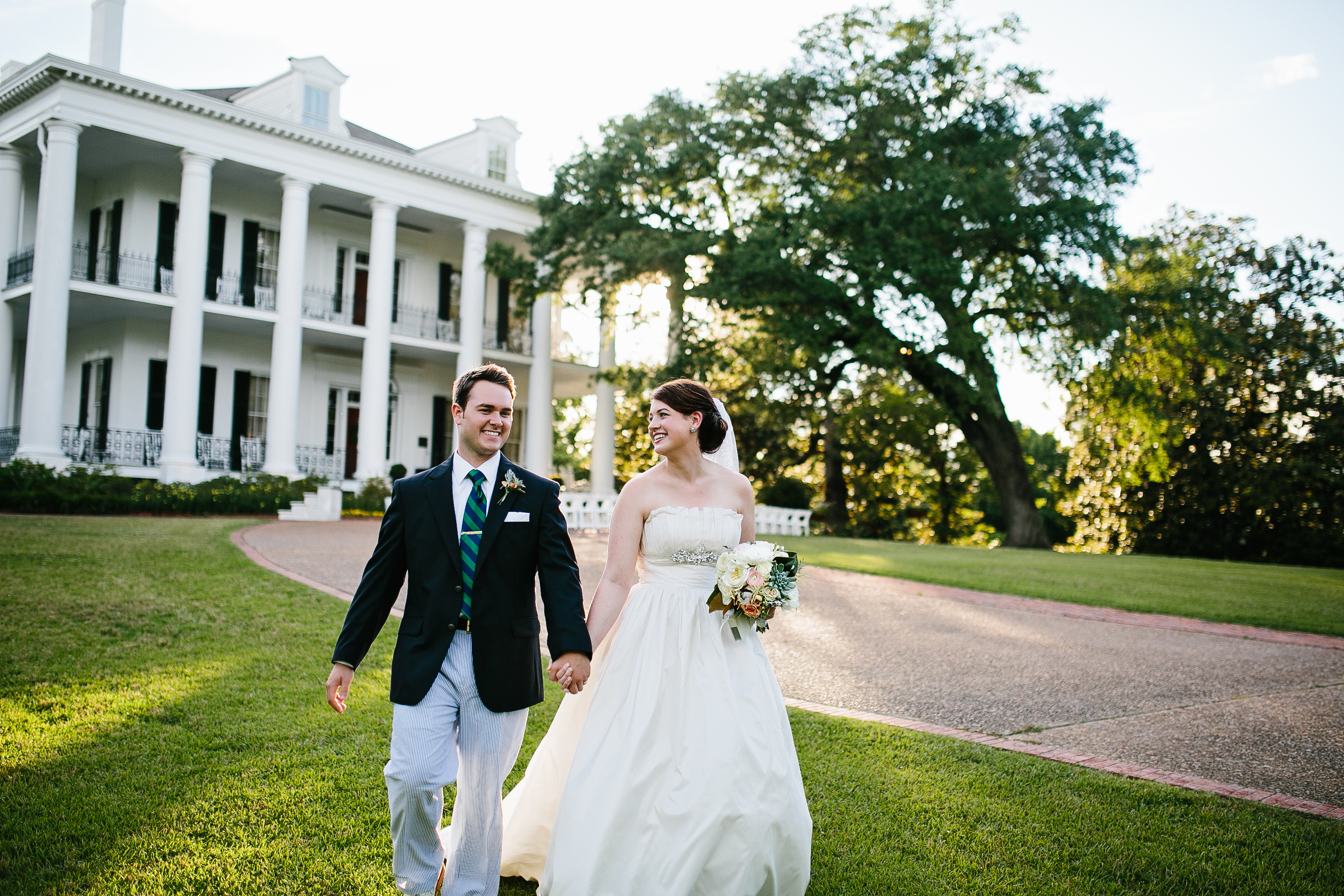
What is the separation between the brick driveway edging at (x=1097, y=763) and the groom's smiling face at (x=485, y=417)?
3818 millimetres

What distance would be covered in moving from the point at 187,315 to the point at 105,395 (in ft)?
13.8

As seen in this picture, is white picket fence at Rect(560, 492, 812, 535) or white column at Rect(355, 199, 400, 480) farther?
white column at Rect(355, 199, 400, 480)

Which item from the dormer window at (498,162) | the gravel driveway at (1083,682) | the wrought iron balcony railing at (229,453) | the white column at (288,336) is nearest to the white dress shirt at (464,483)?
the gravel driveway at (1083,682)

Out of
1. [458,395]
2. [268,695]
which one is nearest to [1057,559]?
[268,695]

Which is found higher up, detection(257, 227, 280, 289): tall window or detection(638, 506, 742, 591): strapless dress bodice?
detection(257, 227, 280, 289): tall window

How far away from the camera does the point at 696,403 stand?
4090mm

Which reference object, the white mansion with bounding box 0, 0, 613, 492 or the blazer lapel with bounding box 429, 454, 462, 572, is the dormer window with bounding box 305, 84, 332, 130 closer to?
the white mansion with bounding box 0, 0, 613, 492

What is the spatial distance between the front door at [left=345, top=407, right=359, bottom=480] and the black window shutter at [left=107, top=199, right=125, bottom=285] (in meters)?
7.27

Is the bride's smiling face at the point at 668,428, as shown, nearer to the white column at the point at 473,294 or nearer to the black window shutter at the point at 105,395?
the white column at the point at 473,294

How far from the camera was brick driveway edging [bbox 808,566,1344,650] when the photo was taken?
1029 cm

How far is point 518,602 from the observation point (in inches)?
134

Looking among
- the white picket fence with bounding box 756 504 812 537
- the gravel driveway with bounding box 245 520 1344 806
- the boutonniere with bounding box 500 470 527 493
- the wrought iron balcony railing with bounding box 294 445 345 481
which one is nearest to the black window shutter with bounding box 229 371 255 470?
the wrought iron balcony railing with bounding box 294 445 345 481

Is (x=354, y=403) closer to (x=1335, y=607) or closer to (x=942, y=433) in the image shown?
(x=942, y=433)

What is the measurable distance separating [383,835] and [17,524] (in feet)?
45.7
